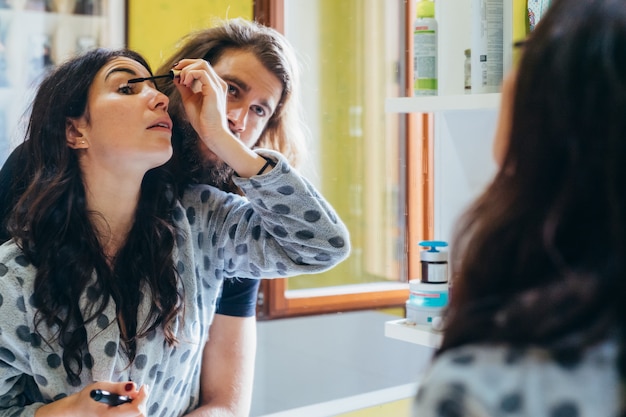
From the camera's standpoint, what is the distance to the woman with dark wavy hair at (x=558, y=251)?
0.47 metres

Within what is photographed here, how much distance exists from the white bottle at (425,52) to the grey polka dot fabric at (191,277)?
27 cm

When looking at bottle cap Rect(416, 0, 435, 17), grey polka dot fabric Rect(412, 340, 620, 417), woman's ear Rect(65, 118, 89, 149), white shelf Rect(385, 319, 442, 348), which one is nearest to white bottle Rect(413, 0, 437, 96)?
bottle cap Rect(416, 0, 435, 17)

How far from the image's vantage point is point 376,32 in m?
2.22

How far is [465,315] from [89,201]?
0.76 metres

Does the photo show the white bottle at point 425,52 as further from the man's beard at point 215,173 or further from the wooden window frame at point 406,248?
the wooden window frame at point 406,248

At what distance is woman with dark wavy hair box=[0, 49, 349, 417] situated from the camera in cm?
103

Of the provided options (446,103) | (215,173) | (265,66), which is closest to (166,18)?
(265,66)

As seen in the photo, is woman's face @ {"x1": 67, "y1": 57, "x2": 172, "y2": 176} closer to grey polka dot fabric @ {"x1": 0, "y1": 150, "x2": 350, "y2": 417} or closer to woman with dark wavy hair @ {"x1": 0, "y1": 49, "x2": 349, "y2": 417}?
woman with dark wavy hair @ {"x1": 0, "y1": 49, "x2": 349, "y2": 417}

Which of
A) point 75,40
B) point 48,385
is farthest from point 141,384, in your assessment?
point 75,40

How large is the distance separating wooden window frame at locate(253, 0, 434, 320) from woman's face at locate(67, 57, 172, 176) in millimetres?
770

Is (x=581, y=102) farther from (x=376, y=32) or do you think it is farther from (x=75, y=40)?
(x=376, y=32)

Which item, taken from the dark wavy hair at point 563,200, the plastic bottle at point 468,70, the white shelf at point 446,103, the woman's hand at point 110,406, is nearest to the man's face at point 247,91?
the white shelf at point 446,103

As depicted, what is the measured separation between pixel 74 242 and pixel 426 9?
2.34 feet

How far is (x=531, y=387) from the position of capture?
1.55 feet
